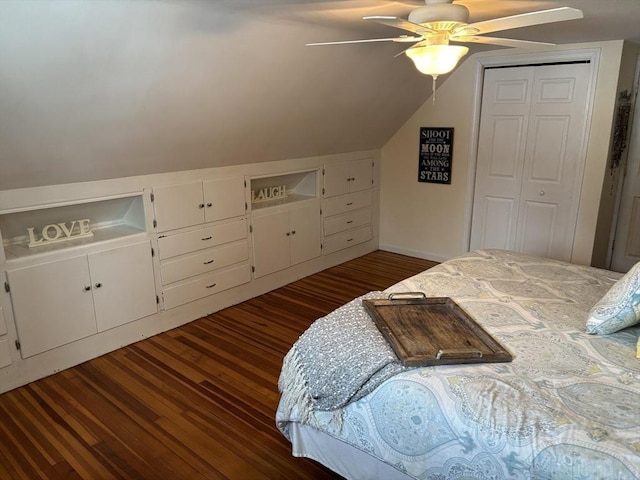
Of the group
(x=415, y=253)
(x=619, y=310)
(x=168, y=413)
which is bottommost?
(x=168, y=413)

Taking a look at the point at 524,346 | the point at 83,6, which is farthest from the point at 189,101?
the point at 524,346

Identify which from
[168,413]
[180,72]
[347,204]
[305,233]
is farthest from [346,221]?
[168,413]

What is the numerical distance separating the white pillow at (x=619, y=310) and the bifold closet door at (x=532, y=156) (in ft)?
7.85

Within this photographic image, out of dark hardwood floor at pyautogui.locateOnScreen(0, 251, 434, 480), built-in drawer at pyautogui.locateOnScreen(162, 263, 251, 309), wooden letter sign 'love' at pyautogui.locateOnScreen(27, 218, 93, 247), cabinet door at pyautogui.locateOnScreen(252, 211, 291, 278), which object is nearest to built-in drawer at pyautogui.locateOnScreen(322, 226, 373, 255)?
cabinet door at pyautogui.locateOnScreen(252, 211, 291, 278)

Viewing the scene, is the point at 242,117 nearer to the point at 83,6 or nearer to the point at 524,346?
the point at 83,6

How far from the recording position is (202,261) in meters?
3.68

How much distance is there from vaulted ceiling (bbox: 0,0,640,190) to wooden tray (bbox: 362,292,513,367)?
5.20 ft

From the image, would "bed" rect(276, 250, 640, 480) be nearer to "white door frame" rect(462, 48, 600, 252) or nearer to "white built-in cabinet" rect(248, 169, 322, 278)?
"white built-in cabinet" rect(248, 169, 322, 278)

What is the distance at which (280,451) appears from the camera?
2256 millimetres

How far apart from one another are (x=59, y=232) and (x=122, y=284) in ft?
1.74

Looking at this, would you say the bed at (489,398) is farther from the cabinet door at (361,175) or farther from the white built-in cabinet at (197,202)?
the cabinet door at (361,175)

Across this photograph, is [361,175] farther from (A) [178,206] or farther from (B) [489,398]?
(B) [489,398]

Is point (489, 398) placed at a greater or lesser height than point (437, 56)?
lesser

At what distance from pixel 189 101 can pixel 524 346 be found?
2.33m
